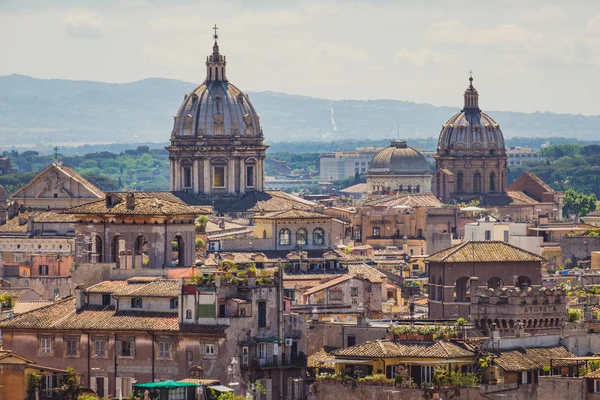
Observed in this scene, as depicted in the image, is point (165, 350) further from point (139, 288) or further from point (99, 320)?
point (139, 288)

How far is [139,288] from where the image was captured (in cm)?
7750

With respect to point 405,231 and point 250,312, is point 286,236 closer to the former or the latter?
point 405,231

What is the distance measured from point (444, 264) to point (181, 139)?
72.9 meters

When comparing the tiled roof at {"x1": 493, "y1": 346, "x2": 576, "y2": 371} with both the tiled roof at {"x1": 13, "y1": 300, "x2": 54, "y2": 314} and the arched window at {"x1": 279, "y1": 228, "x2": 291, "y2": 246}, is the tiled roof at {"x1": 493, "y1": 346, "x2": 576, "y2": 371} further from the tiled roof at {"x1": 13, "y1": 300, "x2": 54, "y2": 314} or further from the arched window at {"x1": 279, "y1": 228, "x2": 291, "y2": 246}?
the arched window at {"x1": 279, "y1": 228, "x2": 291, "y2": 246}

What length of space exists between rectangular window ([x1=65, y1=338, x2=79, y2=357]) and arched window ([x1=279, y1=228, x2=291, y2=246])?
4668 cm

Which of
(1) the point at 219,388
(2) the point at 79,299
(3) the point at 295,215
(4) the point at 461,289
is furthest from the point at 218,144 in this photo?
(1) the point at 219,388

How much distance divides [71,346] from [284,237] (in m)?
47.1

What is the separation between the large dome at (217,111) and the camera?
16012 cm

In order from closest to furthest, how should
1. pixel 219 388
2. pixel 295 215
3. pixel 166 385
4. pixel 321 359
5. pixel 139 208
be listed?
pixel 166 385
pixel 219 388
pixel 321 359
pixel 139 208
pixel 295 215

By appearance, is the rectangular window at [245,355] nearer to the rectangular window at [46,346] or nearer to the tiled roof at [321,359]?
the tiled roof at [321,359]

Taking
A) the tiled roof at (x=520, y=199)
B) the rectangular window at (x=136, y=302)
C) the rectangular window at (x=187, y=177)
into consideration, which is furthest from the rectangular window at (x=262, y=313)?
the tiled roof at (x=520, y=199)

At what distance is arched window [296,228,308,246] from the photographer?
398 feet

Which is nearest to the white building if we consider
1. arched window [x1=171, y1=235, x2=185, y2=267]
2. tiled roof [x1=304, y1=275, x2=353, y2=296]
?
tiled roof [x1=304, y1=275, x2=353, y2=296]

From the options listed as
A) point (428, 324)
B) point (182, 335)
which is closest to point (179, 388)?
point (182, 335)
